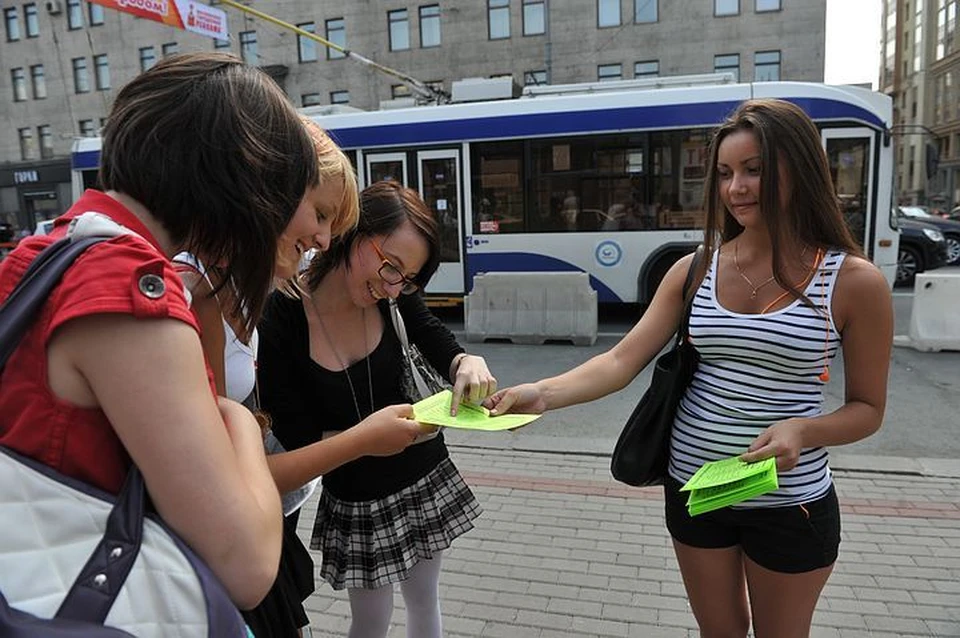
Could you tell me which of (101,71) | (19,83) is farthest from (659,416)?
(19,83)

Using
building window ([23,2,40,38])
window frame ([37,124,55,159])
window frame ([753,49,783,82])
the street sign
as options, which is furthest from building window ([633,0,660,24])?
building window ([23,2,40,38])

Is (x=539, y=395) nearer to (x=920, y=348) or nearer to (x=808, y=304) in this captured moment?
(x=808, y=304)

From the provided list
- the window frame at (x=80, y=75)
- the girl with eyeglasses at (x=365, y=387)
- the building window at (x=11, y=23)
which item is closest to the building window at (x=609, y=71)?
the window frame at (x=80, y=75)

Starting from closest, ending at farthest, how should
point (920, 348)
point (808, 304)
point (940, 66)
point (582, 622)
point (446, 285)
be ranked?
point (808, 304) < point (582, 622) < point (920, 348) < point (446, 285) < point (940, 66)

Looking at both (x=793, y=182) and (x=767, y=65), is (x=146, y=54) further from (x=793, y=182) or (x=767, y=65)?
(x=793, y=182)

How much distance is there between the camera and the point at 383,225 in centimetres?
196

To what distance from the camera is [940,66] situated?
56.3 meters

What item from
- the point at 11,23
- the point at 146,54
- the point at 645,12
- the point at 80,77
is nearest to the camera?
the point at 645,12

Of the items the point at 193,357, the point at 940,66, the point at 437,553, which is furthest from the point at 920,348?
the point at 940,66

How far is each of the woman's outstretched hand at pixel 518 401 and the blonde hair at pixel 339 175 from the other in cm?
64

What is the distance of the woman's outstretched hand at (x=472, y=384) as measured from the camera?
1.83 m

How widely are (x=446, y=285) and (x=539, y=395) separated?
319 inches

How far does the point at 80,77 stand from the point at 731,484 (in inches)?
1659

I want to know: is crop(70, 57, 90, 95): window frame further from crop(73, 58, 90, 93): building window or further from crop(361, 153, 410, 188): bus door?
crop(361, 153, 410, 188): bus door
